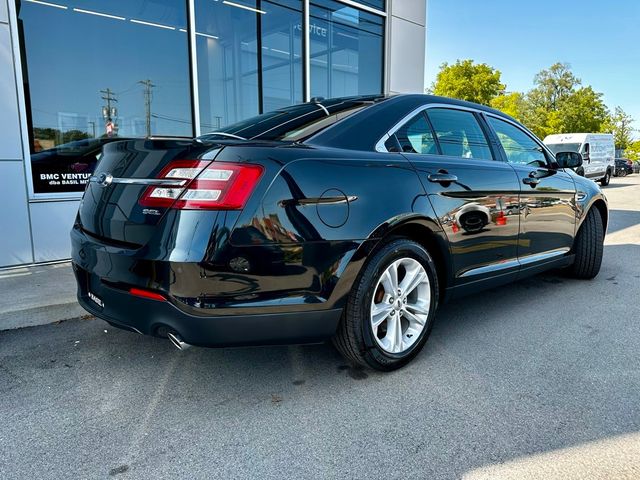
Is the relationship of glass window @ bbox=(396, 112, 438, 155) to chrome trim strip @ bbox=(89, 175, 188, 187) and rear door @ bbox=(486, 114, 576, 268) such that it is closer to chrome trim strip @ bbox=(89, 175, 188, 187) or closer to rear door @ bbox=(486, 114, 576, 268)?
rear door @ bbox=(486, 114, 576, 268)

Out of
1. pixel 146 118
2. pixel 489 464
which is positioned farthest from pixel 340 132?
pixel 146 118

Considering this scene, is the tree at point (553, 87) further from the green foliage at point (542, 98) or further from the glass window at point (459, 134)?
the glass window at point (459, 134)

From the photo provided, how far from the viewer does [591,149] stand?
22016 mm

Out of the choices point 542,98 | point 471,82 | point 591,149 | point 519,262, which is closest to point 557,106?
point 542,98

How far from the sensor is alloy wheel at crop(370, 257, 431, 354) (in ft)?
8.68

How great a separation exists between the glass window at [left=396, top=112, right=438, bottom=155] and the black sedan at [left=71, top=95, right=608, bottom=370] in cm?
1

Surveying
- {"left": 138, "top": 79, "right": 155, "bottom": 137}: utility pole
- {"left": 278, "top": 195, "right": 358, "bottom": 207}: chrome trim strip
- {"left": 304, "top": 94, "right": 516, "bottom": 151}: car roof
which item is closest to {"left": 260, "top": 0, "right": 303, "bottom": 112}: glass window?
{"left": 138, "top": 79, "right": 155, "bottom": 137}: utility pole

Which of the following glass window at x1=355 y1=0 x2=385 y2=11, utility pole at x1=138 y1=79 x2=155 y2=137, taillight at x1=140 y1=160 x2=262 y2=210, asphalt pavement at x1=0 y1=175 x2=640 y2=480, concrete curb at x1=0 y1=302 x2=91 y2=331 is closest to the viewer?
asphalt pavement at x1=0 y1=175 x2=640 y2=480

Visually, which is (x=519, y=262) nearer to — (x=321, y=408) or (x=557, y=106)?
A: (x=321, y=408)

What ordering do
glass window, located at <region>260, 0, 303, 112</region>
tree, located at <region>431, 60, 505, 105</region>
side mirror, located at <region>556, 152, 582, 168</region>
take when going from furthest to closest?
tree, located at <region>431, 60, 505, 105</region>
glass window, located at <region>260, 0, 303, 112</region>
side mirror, located at <region>556, 152, 582, 168</region>

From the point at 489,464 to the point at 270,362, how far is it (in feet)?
4.52

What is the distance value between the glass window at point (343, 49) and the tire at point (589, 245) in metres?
5.09

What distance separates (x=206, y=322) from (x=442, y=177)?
168cm

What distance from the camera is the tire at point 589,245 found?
4.63 m
